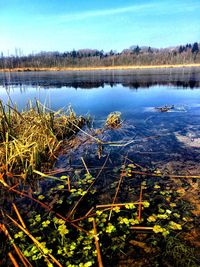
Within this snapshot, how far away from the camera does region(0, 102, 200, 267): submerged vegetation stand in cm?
307

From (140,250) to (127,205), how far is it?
3.16 feet

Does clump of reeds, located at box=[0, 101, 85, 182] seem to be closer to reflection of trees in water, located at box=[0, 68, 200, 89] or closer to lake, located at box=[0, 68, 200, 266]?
lake, located at box=[0, 68, 200, 266]

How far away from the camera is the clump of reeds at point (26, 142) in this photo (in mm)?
5488

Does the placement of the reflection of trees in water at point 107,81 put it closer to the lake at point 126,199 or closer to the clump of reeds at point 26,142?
the clump of reeds at point 26,142

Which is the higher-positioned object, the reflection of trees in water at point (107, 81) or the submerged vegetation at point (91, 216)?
the reflection of trees in water at point (107, 81)

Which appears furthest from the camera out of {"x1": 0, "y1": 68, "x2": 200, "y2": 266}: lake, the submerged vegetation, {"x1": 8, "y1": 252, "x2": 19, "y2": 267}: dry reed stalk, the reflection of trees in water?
the reflection of trees in water

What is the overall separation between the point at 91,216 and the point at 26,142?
109 inches

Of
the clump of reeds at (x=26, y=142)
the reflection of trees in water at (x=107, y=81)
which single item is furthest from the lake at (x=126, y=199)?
the reflection of trees in water at (x=107, y=81)

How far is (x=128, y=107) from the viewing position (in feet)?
49.1

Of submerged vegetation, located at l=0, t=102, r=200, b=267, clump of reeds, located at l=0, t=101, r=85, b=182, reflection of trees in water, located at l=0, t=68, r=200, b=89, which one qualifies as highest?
reflection of trees in water, located at l=0, t=68, r=200, b=89

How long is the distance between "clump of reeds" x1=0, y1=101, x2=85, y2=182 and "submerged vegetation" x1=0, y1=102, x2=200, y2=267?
0.11 feet

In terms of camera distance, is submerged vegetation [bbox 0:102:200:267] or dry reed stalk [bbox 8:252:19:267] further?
submerged vegetation [bbox 0:102:200:267]

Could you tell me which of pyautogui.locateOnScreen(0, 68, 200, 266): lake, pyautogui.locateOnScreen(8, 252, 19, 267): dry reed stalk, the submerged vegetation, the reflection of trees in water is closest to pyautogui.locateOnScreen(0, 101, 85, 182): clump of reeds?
the submerged vegetation

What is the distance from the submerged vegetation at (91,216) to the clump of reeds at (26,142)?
35 millimetres
